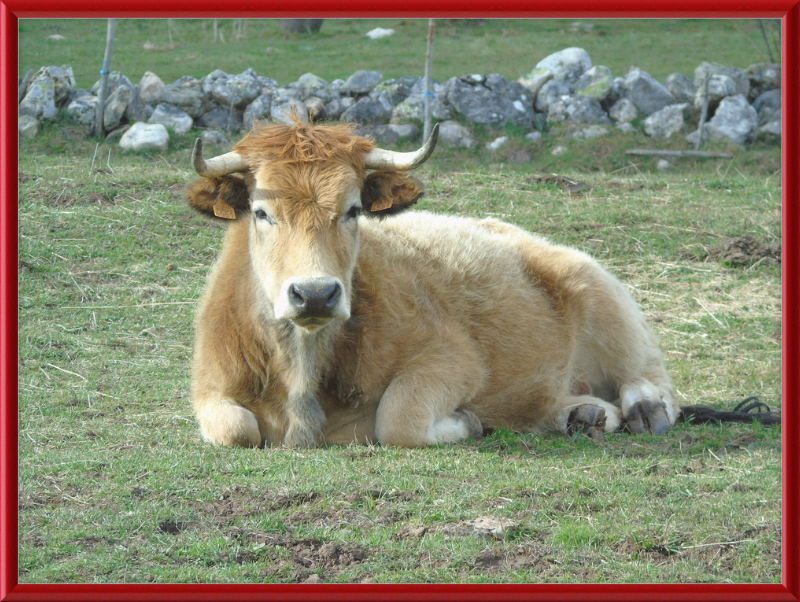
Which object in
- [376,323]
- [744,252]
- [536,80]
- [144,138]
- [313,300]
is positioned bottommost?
[376,323]

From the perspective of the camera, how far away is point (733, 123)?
52.9 ft

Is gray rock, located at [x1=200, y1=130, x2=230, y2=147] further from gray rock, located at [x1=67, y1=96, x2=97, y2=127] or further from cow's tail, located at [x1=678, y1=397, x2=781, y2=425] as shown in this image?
cow's tail, located at [x1=678, y1=397, x2=781, y2=425]

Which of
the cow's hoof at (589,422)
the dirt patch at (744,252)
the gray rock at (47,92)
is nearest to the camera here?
the cow's hoof at (589,422)

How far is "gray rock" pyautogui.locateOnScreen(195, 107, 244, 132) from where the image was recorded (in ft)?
52.3

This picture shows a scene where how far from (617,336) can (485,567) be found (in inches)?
156

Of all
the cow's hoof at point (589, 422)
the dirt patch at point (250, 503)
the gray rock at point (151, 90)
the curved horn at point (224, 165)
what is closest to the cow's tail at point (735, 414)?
the cow's hoof at point (589, 422)

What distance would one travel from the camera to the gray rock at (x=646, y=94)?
660 inches

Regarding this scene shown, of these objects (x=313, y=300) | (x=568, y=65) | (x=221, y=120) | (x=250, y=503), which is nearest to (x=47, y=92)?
(x=221, y=120)

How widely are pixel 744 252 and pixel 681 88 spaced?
263 inches

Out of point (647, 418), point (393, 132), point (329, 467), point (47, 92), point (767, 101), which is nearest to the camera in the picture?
point (329, 467)

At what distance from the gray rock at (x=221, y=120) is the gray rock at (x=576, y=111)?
5.61 metres

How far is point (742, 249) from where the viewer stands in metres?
11.6

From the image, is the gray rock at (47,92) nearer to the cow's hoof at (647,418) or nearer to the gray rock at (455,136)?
the gray rock at (455,136)

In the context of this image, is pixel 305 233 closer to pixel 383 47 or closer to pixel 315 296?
pixel 315 296
